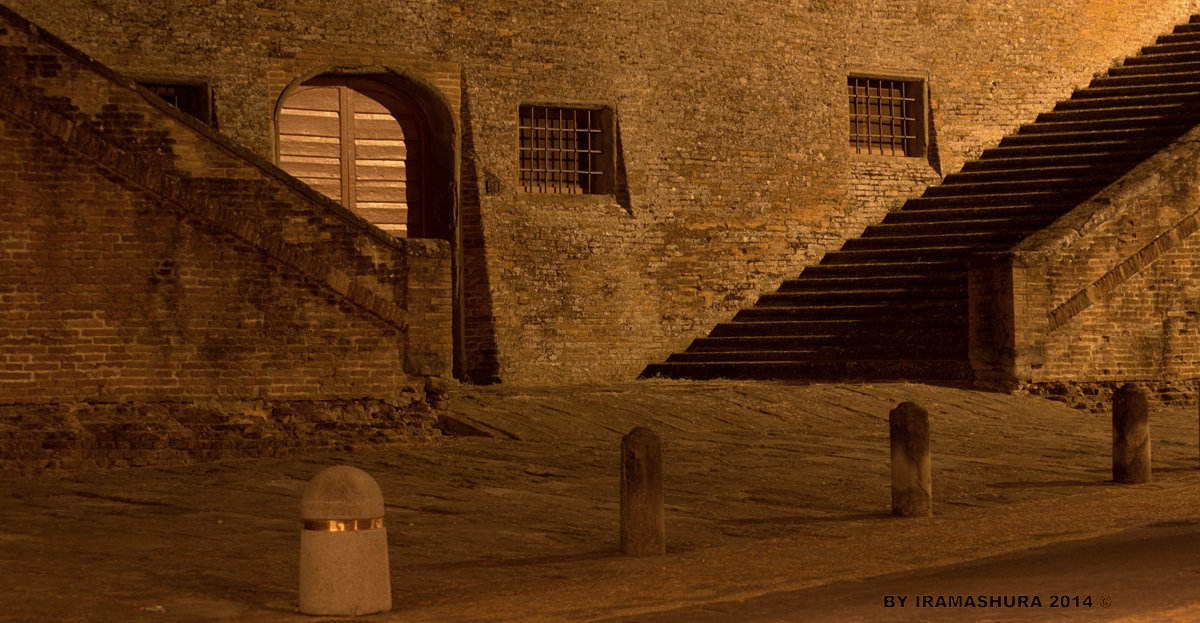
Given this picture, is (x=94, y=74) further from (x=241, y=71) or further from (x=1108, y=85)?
(x=1108, y=85)

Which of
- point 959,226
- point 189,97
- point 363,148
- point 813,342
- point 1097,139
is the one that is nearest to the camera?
point 189,97

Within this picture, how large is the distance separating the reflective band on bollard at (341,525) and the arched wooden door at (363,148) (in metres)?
12.2

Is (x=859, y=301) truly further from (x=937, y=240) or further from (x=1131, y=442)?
(x=1131, y=442)

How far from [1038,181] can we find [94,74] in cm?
1325

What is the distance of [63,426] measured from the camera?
12.3m

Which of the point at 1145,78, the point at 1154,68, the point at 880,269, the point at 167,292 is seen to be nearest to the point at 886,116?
the point at 880,269

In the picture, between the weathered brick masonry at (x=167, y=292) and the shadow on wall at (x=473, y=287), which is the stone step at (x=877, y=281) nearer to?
the shadow on wall at (x=473, y=287)

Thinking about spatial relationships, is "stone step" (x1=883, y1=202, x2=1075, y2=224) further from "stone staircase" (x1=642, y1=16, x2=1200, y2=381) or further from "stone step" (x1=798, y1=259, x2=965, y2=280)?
"stone step" (x1=798, y1=259, x2=965, y2=280)

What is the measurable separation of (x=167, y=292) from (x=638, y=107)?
8753 mm

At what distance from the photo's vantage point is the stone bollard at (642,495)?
843cm

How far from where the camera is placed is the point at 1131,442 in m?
11.5

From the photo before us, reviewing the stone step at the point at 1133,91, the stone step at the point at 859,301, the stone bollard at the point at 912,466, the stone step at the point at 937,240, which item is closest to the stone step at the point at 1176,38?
the stone step at the point at 1133,91

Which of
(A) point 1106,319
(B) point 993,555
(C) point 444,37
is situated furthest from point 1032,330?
(B) point 993,555

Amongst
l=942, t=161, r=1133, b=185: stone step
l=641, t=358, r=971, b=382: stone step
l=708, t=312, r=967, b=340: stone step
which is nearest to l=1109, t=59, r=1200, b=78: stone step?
l=942, t=161, r=1133, b=185: stone step
